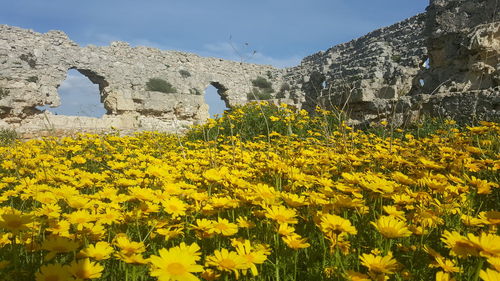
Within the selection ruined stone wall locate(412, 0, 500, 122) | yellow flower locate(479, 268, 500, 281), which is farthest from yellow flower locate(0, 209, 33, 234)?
ruined stone wall locate(412, 0, 500, 122)

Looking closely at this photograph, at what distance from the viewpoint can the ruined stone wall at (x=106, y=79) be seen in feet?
53.8

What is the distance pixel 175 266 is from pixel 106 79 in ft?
77.9

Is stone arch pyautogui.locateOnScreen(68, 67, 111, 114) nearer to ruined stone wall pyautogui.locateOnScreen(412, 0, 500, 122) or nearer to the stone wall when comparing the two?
the stone wall

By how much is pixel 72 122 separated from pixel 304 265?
56.4ft

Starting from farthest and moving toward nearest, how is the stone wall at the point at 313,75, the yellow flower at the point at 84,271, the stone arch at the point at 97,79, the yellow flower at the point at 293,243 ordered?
the stone arch at the point at 97,79, the stone wall at the point at 313,75, the yellow flower at the point at 293,243, the yellow flower at the point at 84,271

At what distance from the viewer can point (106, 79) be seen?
2191 centimetres

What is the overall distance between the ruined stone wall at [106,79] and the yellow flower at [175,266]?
539 inches

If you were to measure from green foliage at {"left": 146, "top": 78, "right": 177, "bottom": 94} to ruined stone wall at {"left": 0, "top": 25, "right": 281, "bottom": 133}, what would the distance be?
37cm

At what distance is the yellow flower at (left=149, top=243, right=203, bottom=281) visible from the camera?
0.86 metres

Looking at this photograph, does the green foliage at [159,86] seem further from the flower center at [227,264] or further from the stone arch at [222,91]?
the flower center at [227,264]

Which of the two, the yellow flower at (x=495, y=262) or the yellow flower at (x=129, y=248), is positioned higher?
the yellow flower at (x=495, y=262)

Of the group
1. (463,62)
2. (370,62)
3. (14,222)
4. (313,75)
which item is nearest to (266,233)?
(14,222)

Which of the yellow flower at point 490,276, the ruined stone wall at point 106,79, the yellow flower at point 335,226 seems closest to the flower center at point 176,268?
the yellow flower at point 335,226

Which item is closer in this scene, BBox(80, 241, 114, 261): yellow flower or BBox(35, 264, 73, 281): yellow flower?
BBox(35, 264, 73, 281): yellow flower
